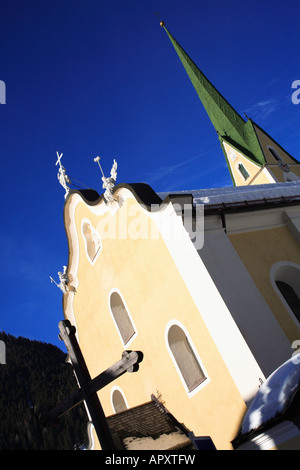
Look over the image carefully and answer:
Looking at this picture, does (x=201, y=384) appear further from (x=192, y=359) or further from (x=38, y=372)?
(x=38, y=372)

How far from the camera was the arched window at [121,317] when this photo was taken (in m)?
10.0

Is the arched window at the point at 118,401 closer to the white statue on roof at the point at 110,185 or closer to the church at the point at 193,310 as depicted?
the church at the point at 193,310

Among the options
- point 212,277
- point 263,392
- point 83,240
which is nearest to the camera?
point 263,392

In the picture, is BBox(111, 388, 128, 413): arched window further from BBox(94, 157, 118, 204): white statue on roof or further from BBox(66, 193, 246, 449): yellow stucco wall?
BBox(94, 157, 118, 204): white statue on roof

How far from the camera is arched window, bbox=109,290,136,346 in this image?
10.0 m

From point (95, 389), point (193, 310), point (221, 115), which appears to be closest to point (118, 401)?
point (193, 310)

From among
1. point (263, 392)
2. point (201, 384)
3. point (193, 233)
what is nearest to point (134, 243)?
point (193, 233)

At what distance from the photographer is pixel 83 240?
11.5 meters

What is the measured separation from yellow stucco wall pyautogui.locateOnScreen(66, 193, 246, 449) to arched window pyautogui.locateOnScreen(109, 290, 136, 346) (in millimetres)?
187

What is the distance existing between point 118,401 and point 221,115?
2184cm

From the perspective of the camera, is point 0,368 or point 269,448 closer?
point 269,448

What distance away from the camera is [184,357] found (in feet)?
27.2

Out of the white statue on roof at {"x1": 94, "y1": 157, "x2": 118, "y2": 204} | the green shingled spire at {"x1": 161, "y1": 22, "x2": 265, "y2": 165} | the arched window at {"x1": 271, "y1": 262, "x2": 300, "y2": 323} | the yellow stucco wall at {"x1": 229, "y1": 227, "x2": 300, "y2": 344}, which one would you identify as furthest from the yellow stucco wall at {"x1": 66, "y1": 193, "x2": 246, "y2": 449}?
the green shingled spire at {"x1": 161, "y1": 22, "x2": 265, "y2": 165}
